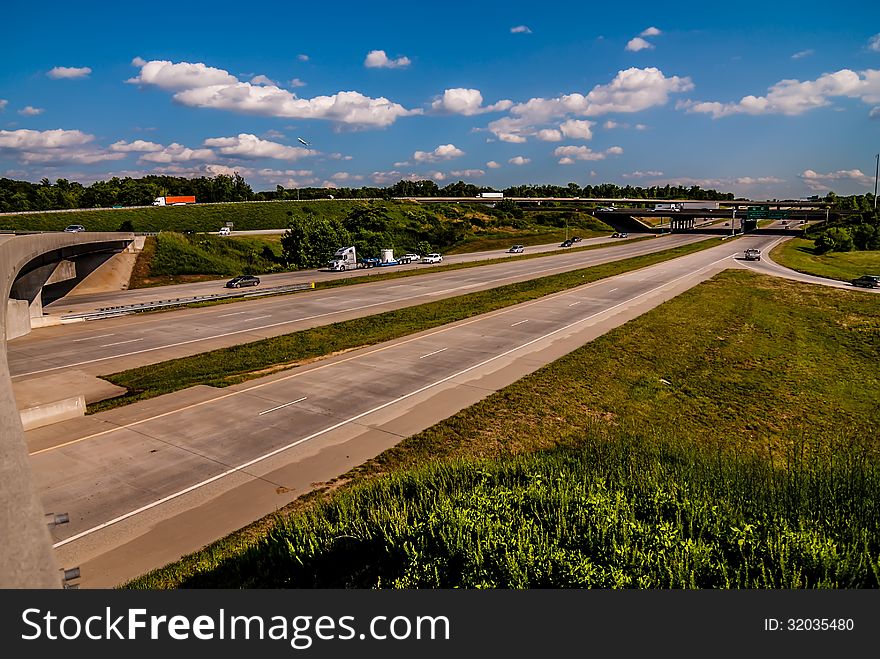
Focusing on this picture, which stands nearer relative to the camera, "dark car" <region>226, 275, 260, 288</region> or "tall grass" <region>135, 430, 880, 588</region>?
"tall grass" <region>135, 430, 880, 588</region>

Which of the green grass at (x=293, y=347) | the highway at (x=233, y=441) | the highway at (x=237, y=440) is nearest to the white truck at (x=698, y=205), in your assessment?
the green grass at (x=293, y=347)

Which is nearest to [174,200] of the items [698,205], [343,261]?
[343,261]

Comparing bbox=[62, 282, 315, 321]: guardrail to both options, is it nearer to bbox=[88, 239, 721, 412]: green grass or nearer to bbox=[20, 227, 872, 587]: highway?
bbox=[20, 227, 872, 587]: highway

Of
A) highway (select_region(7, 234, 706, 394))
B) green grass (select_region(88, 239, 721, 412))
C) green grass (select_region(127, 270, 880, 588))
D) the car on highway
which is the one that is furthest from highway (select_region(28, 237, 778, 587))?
the car on highway

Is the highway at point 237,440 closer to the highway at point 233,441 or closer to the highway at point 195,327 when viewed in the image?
the highway at point 233,441
